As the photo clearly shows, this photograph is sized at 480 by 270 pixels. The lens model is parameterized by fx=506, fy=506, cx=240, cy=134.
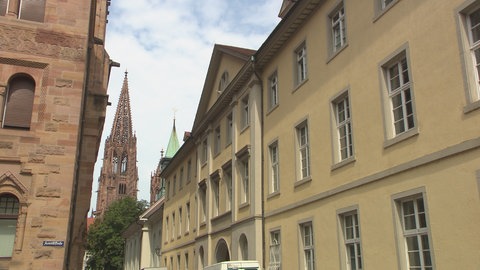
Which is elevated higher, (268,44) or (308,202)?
(268,44)

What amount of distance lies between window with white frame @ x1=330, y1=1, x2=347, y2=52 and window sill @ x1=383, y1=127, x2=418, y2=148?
3789mm

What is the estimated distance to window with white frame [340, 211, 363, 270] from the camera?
12930 mm

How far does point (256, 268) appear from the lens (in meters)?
16.4

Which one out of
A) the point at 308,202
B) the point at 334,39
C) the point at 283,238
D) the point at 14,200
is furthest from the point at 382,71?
the point at 14,200

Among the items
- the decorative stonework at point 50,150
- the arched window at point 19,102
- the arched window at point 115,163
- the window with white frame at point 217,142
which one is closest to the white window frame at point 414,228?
the decorative stonework at point 50,150

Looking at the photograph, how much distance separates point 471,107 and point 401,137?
218 centimetres

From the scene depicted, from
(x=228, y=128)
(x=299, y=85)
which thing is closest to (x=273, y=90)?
(x=299, y=85)

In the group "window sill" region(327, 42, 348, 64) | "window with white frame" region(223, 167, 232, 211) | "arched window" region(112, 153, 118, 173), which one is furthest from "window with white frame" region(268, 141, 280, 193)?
"arched window" region(112, 153, 118, 173)

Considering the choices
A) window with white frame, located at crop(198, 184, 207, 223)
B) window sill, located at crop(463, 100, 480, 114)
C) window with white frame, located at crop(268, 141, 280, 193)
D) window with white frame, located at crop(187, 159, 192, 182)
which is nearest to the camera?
window sill, located at crop(463, 100, 480, 114)

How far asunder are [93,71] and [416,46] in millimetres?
13981

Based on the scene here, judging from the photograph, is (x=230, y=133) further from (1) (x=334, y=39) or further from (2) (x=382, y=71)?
(2) (x=382, y=71)

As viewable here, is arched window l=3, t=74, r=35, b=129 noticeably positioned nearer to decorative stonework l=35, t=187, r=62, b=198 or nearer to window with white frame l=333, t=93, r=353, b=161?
decorative stonework l=35, t=187, r=62, b=198

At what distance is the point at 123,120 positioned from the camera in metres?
138

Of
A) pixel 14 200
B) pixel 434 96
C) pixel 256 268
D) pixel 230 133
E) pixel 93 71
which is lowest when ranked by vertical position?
pixel 256 268
